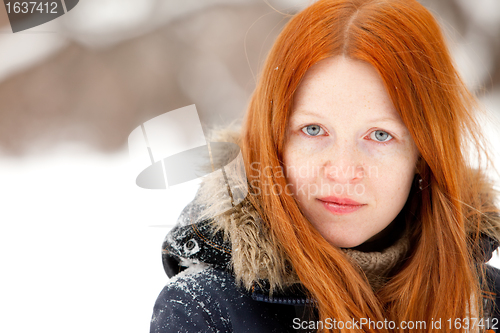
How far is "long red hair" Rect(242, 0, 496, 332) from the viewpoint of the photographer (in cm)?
100

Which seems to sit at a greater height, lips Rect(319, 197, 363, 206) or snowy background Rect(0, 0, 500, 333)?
snowy background Rect(0, 0, 500, 333)

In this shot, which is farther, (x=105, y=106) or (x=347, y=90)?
(x=105, y=106)

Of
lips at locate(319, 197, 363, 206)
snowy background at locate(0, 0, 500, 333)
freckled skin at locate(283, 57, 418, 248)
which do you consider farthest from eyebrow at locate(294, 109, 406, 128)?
snowy background at locate(0, 0, 500, 333)

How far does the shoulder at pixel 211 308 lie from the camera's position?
3.06 feet

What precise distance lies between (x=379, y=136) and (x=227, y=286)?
1.94 ft

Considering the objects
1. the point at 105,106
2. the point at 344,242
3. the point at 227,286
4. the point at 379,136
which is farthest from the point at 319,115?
the point at 105,106

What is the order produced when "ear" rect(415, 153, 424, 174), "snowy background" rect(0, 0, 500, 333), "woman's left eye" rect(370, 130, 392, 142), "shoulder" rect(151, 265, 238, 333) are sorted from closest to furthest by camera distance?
"shoulder" rect(151, 265, 238, 333) < "woman's left eye" rect(370, 130, 392, 142) < "ear" rect(415, 153, 424, 174) < "snowy background" rect(0, 0, 500, 333)

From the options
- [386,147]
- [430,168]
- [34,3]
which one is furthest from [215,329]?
[34,3]

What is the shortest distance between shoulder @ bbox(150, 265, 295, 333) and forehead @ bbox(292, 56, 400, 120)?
53 centimetres

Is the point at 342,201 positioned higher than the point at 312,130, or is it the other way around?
the point at 312,130

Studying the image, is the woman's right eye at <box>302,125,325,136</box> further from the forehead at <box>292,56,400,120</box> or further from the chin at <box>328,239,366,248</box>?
the chin at <box>328,239,366,248</box>

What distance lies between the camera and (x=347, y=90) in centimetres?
98

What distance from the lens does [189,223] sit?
1.02m

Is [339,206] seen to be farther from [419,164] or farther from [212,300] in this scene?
[212,300]
